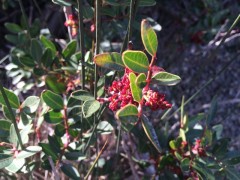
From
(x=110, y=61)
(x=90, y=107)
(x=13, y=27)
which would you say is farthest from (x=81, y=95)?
(x=13, y=27)

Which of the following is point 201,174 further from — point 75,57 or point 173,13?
point 173,13

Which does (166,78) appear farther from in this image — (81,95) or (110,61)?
(81,95)

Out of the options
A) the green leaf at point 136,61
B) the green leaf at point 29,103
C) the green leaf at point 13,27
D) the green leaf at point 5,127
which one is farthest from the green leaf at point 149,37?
the green leaf at point 13,27

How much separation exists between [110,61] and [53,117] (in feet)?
1.28

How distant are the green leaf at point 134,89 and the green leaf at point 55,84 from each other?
512mm

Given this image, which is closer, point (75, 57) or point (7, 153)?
point (7, 153)

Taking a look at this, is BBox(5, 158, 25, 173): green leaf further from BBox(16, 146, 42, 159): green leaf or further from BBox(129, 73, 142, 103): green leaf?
BBox(129, 73, 142, 103): green leaf

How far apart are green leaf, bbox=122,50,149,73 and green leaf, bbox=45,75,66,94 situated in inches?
19.6

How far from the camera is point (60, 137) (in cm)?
122

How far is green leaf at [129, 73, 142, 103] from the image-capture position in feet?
2.71

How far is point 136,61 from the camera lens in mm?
851

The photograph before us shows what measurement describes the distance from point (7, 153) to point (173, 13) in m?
1.40

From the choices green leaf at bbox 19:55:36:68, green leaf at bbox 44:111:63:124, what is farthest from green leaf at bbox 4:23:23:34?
green leaf at bbox 44:111:63:124

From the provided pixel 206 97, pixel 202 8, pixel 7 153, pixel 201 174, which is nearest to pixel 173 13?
pixel 202 8
